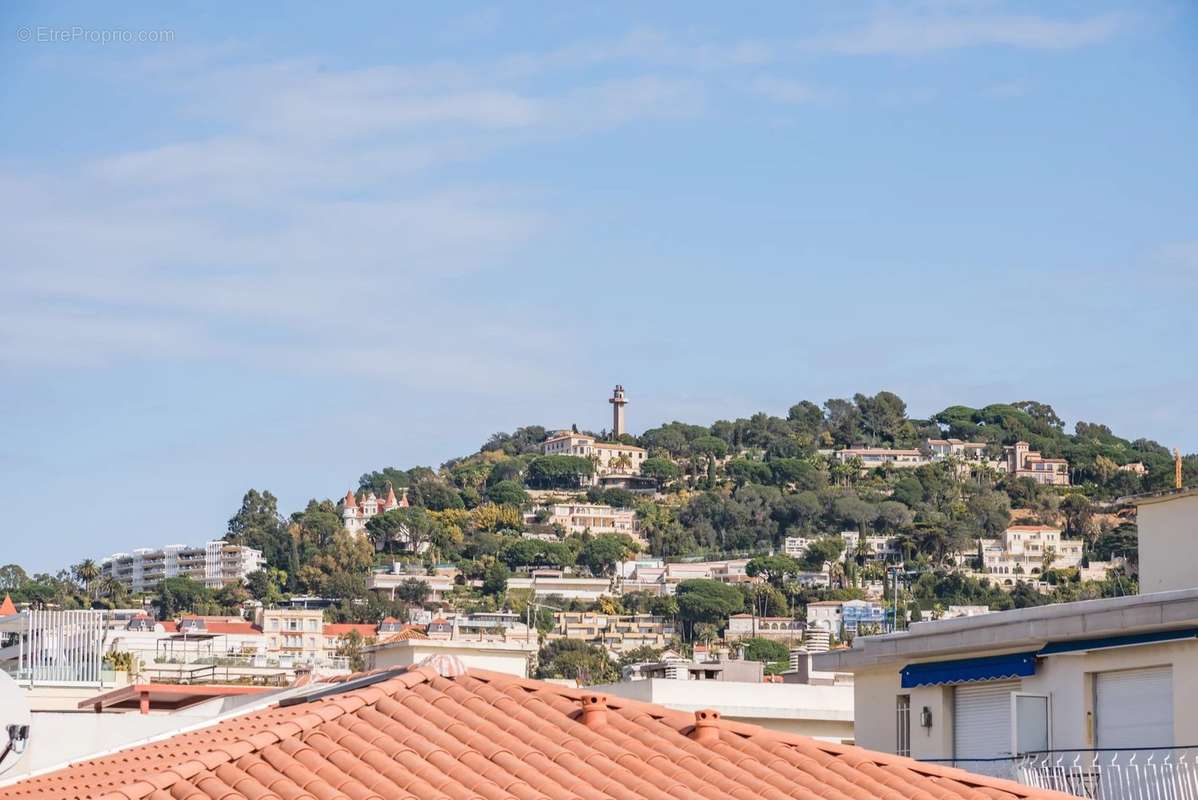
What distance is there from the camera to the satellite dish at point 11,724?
50.4 ft

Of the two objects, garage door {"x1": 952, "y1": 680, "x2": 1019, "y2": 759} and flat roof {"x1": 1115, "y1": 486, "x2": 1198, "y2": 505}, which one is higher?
flat roof {"x1": 1115, "y1": 486, "x2": 1198, "y2": 505}

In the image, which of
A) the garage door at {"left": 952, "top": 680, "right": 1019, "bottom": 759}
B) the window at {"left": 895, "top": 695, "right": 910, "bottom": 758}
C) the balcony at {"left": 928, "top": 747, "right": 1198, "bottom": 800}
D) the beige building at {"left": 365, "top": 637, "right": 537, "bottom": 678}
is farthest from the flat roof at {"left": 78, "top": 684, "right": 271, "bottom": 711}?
the balcony at {"left": 928, "top": 747, "right": 1198, "bottom": 800}

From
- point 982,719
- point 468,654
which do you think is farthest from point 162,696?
point 982,719

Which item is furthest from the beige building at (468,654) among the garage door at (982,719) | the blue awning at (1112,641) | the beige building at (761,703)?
the blue awning at (1112,641)

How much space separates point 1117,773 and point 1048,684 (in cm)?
166

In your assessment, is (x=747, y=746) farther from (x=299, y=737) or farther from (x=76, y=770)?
(x=76, y=770)

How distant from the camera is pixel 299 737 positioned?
11766 mm

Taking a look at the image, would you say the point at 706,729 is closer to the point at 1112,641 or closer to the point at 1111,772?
the point at 1111,772

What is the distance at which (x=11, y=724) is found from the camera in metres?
15.5

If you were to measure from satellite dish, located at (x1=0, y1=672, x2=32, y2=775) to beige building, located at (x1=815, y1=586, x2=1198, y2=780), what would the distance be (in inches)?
344

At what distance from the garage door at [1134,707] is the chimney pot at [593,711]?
7.61 metres

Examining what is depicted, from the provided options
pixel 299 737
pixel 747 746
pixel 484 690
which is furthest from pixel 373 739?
pixel 747 746

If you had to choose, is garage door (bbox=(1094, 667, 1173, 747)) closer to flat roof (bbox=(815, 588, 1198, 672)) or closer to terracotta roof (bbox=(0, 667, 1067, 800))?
flat roof (bbox=(815, 588, 1198, 672))

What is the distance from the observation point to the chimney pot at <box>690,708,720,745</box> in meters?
12.5
